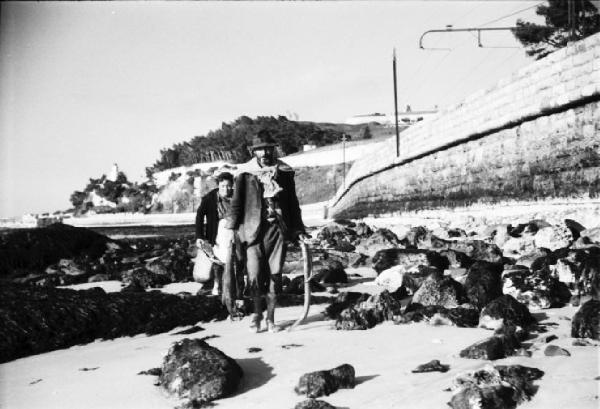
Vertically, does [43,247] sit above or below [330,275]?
above

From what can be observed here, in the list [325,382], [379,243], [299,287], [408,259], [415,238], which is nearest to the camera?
[325,382]

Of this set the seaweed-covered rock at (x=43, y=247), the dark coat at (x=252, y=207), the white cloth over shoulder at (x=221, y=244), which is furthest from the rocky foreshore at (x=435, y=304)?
the seaweed-covered rock at (x=43, y=247)

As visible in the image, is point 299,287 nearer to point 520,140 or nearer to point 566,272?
point 566,272

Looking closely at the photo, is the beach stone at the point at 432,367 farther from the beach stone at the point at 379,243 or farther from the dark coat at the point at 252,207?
the beach stone at the point at 379,243

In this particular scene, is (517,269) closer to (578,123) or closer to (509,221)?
(578,123)

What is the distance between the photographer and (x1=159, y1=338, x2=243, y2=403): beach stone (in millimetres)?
2945

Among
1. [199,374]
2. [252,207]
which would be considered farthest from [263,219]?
[199,374]

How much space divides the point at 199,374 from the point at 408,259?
443cm

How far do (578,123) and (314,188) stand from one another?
4877 centimetres

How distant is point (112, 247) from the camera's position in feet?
43.8

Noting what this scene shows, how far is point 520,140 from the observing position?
10.3 m

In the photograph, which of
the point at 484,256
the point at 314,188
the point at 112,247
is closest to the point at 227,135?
the point at 314,188

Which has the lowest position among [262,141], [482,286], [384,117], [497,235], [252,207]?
[482,286]

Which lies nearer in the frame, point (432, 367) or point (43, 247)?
point (432, 367)
